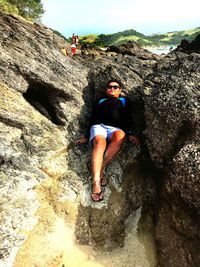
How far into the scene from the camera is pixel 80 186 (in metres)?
8.97

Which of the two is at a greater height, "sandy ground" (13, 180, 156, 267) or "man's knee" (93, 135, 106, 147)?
"man's knee" (93, 135, 106, 147)

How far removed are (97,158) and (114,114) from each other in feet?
6.73

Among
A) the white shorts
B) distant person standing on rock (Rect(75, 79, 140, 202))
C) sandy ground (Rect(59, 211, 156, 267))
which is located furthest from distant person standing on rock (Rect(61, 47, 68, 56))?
sandy ground (Rect(59, 211, 156, 267))

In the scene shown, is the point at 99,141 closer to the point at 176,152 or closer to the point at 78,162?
the point at 78,162

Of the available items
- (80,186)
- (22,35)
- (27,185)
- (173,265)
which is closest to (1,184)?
(27,185)

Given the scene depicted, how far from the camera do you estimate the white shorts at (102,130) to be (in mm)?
9539

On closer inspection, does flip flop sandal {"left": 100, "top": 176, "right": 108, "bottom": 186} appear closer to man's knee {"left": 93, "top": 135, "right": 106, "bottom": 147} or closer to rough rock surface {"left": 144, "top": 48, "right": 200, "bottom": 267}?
man's knee {"left": 93, "top": 135, "right": 106, "bottom": 147}

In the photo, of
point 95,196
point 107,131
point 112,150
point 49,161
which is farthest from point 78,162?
point 95,196

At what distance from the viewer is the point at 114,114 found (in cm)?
1019

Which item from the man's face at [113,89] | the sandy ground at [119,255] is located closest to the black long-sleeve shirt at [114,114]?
the man's face at [113,89]

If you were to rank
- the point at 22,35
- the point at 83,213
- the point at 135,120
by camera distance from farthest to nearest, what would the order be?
the point at 22,35 < the point at 135,120 < the point at 83,213

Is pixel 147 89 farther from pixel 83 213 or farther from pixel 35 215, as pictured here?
pixel 35 215

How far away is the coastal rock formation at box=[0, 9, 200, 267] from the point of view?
7.45 meters

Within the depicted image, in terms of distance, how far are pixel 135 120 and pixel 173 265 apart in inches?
214
